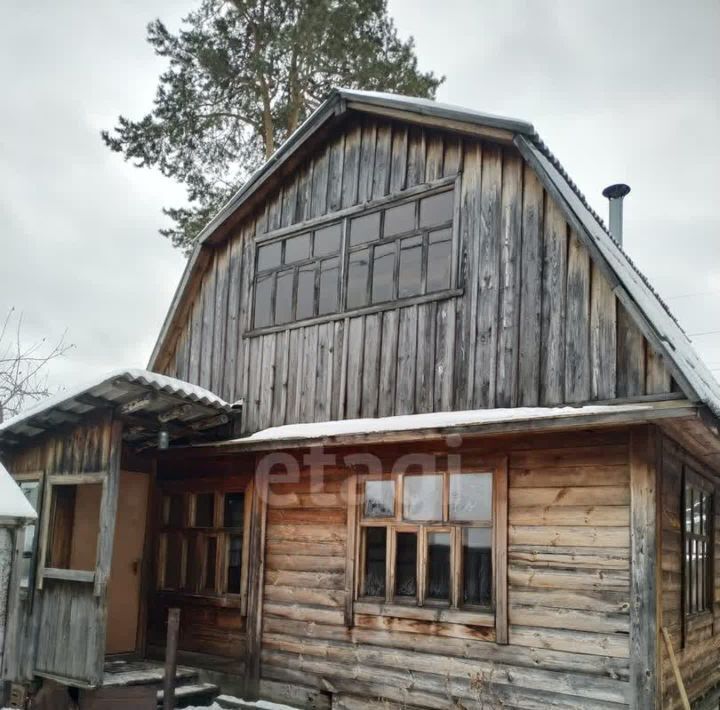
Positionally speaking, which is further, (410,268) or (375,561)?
(410,268)

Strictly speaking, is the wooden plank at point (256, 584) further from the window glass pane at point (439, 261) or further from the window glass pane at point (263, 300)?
the window glass pane at point (439, 261)

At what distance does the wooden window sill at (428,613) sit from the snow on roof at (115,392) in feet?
9.03

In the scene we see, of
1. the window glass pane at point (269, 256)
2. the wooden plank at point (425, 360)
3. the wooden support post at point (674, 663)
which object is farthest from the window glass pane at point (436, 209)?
the wooden support post at point (674, 663)

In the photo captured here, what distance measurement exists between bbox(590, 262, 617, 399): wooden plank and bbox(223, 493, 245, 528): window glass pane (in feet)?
15.2

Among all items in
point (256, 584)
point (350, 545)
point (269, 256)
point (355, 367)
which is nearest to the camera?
point (350, 545)

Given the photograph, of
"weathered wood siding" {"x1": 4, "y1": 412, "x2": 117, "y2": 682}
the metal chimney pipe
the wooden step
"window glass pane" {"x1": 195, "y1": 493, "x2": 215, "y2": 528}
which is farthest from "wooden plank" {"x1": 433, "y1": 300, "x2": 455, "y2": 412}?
the metal chimney pipe

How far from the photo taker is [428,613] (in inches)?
298

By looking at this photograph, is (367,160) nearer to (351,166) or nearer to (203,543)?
(351,166)

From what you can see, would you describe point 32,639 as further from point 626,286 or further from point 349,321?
point 626,286

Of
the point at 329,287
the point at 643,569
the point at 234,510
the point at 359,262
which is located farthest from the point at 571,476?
the point at 234,510

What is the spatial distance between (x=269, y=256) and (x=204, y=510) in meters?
3.34

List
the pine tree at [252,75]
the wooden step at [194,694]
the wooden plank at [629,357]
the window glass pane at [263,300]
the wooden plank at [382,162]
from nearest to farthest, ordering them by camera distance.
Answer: the wooden plank at [629,357]
the wooden step at [194,694]
the wooden plank at [382,162]
the window glass pane at [263,300]
the pine tree at [252,75]

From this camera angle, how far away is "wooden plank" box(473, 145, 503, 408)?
7.67 m

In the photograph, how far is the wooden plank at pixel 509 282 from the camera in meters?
7.51
